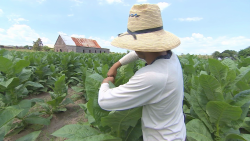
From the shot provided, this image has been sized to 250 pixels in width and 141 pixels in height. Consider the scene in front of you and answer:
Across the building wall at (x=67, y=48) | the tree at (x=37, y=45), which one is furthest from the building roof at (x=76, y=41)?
the tree at (x=37, y=45)

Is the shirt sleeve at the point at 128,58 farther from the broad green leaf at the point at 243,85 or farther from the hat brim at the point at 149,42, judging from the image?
the broad green leaf at the point at 243,85

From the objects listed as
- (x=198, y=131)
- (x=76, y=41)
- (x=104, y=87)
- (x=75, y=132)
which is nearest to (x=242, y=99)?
(x=198, y=131)

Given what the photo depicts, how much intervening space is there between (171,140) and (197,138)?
53 centimetres

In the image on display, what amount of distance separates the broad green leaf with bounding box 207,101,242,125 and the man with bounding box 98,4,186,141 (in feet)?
1.50

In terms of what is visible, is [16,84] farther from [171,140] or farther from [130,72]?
[171,140]

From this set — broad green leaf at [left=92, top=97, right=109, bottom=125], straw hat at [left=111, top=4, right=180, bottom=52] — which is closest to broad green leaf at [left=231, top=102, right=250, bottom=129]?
straw hat at [left=111, top=4, right=180, bottom=52]

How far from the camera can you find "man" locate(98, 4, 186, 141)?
3.56 ft

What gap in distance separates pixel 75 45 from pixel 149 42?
152 ft

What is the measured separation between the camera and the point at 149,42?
3.83 feet

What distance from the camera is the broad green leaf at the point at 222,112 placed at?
1475 mm

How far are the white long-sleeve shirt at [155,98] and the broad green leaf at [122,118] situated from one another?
8 centimetres

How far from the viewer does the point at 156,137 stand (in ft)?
4.33

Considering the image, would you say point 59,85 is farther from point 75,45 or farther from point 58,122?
point 75,45

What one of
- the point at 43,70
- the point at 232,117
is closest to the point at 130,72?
the point at 232,117
